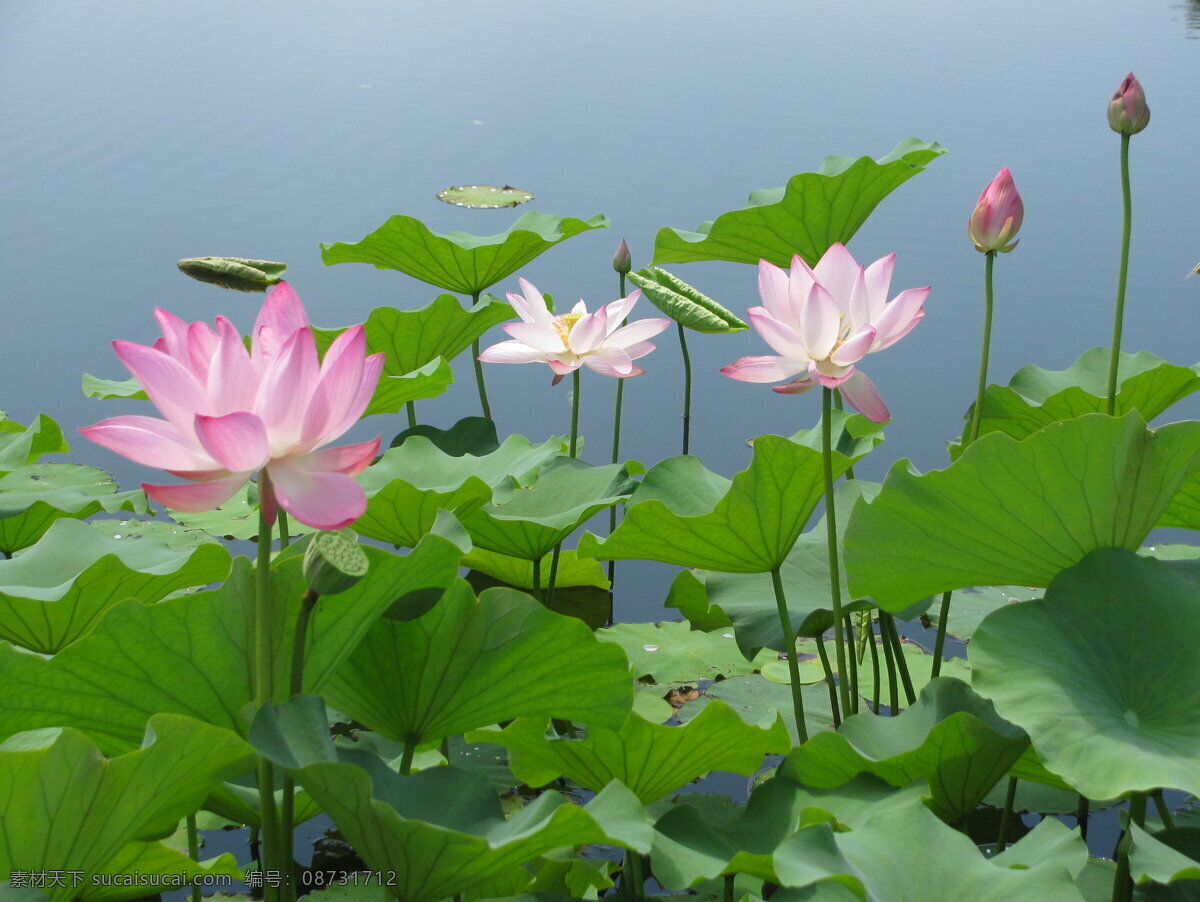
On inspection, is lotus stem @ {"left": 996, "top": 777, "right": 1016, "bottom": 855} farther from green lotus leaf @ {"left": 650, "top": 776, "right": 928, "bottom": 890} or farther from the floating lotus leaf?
the floating lotus leaf

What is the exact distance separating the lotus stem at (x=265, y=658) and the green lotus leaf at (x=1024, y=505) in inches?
25.4

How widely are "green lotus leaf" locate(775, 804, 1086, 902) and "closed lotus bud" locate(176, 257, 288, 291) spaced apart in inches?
102

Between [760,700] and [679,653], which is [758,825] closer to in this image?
[760,700]

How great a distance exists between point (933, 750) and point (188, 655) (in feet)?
2.35

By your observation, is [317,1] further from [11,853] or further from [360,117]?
Result: [11,853]

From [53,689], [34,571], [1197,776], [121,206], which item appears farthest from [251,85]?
[1197,776]

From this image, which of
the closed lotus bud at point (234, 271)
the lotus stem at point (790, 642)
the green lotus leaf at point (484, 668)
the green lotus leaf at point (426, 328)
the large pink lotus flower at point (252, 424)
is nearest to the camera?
the large pink lotus flower at point (252, 424)

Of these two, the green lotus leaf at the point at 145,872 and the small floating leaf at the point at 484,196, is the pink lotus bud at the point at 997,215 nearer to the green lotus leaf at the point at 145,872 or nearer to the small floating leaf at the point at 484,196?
the green lotus leaf at the point at 145,872

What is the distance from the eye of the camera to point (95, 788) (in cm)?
85

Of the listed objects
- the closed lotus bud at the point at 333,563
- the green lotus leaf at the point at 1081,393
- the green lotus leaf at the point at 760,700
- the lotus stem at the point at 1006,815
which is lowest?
the green lotus leaf at the point at 760,700

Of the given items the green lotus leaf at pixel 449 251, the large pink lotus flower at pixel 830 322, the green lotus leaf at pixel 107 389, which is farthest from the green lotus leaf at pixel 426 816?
the green lotus leaf at pixel 107 389

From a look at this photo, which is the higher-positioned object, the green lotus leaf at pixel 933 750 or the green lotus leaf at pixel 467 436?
the green lotus leaf at pixel 467 436

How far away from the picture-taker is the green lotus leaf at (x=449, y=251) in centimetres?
208

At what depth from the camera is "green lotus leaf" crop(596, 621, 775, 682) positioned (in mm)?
1805
